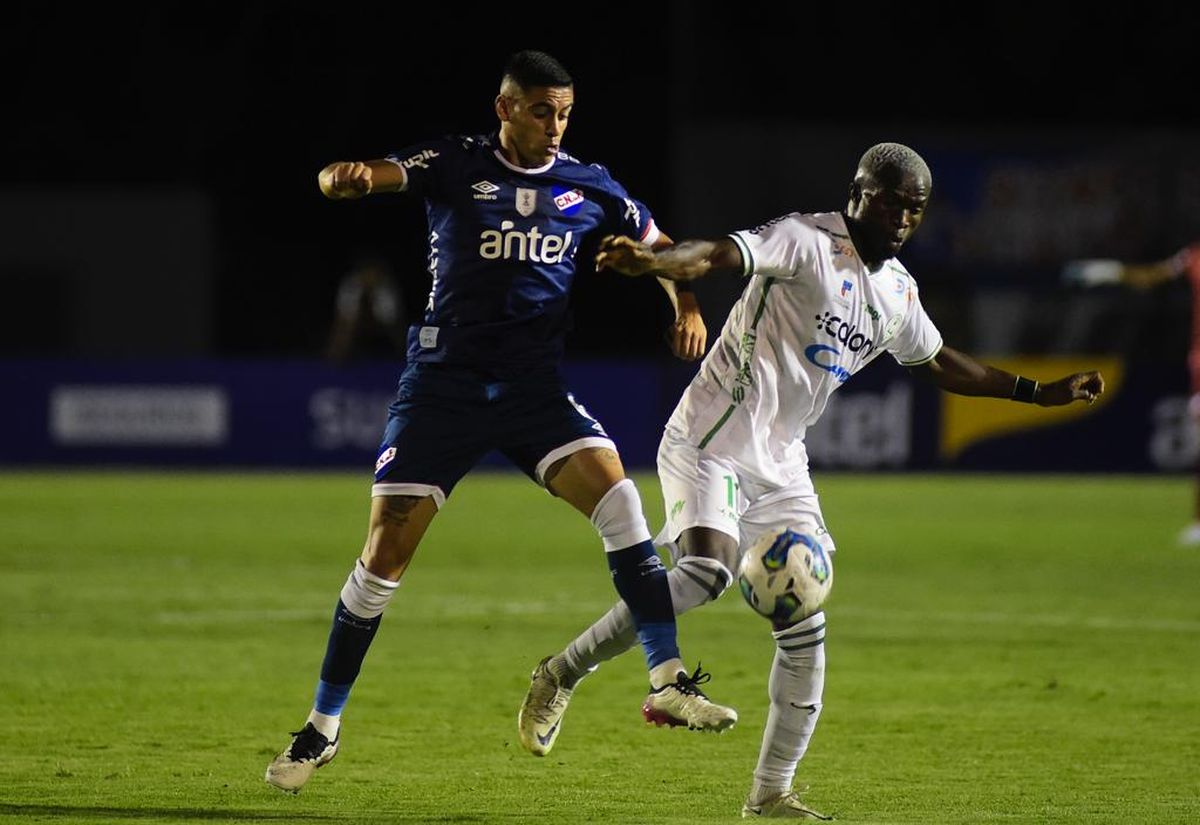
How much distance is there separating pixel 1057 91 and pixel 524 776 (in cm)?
2681

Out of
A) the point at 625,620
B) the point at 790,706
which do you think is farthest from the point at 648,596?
the point at 790,706

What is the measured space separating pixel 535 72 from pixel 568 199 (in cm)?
48

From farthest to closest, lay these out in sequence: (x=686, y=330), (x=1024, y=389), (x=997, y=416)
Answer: (x=997, y=416), (x=1024, y=389), (x=686, y=330)

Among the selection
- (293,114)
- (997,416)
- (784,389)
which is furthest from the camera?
(293,114)

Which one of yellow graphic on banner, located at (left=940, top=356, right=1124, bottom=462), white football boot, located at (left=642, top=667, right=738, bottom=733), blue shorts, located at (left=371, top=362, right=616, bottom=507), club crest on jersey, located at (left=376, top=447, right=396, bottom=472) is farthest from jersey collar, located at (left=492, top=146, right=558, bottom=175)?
yellow graphic on banner, located at (left=940, top=356, right=1124, bottom=462)

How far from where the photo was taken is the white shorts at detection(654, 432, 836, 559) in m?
6.93

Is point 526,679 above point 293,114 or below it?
above

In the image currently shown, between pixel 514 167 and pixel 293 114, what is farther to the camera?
pixel 293 114

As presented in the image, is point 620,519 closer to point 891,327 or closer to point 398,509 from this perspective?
point 398,509

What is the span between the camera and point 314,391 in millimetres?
25375

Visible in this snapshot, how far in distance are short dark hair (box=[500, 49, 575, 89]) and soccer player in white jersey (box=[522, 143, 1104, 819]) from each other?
95 centimetres

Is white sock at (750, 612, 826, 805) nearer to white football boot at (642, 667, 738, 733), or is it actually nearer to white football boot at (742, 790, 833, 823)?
white football boot at (742, 790, 833, 823)

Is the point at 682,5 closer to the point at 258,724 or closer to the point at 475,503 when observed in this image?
the point at 475,503

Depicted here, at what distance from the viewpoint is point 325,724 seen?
7.20 meters
